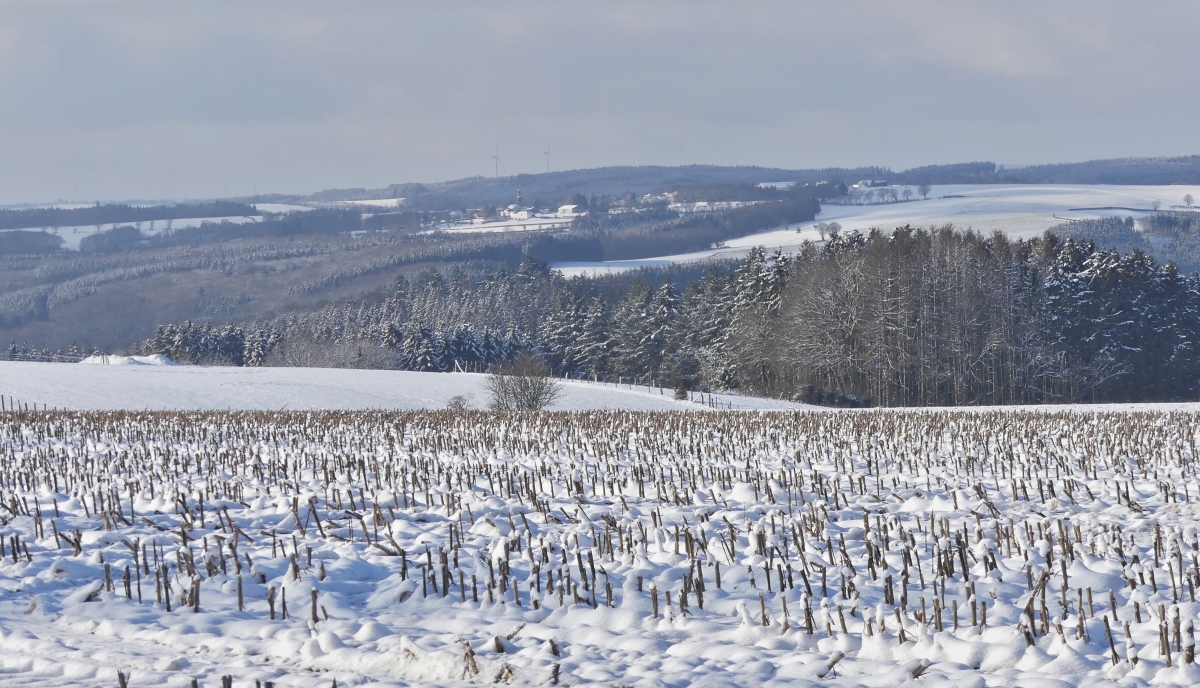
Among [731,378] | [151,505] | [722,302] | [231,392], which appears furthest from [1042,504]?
[722,302]

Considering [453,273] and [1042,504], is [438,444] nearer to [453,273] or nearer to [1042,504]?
[1042,504]

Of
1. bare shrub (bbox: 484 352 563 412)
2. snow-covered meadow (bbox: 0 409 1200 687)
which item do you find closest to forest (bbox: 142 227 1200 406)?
bare shrub (bbox: 484 352 563 412)

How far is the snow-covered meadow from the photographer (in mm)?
6410

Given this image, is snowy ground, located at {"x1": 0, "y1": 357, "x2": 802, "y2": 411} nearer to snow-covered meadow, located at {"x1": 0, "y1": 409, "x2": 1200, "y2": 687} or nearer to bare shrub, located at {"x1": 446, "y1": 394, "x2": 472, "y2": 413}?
bare shrub, located at {"x1": 446, "y1": 394, "x2": 472, "y2": 413}

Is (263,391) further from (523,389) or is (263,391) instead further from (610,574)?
(610,574)

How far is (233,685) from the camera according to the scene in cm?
606

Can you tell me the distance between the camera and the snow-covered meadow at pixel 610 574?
6410 millimetres

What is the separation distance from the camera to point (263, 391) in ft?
155

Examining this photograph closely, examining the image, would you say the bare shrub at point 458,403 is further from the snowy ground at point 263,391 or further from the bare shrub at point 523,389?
the bare shrub at point 523,389

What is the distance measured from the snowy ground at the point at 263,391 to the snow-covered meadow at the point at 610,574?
1125 inches

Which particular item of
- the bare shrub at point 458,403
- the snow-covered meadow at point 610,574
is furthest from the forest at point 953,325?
the snow-covered meadow at point 610,574

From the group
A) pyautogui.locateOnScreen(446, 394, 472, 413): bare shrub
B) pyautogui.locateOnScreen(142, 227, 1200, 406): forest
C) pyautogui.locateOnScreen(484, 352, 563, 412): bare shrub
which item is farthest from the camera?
pyautogui.locateOnScreen(142, 227, 1200, 406): forest

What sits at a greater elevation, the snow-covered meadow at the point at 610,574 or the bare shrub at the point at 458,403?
the snow-covered meadow at the point at 610,574

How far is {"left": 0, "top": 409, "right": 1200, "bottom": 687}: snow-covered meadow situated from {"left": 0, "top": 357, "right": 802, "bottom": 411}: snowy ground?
93.7 feet
